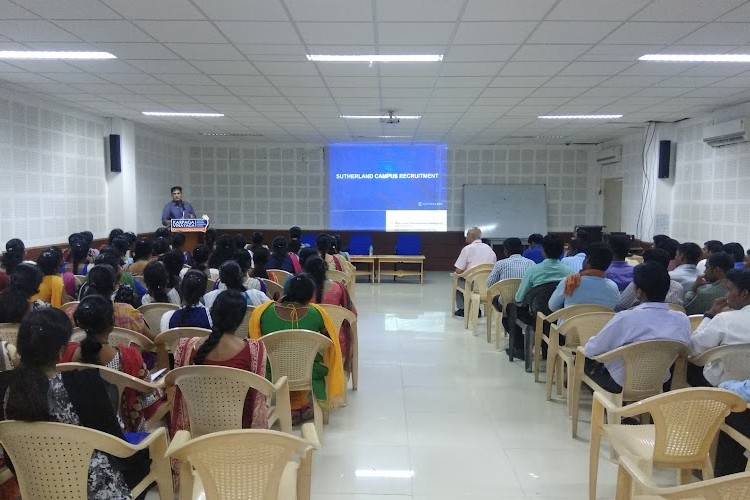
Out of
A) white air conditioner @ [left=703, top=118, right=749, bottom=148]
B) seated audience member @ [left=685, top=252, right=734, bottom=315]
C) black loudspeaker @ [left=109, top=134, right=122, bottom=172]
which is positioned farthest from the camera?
black loudspeaker @ [left=109, top=134, right=122, bottom=172]

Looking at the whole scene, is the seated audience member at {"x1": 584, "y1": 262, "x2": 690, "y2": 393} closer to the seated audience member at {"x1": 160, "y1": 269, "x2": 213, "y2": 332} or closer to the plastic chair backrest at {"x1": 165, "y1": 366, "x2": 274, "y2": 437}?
the plastic chair backrest at {"x1": 165, "y1": 366, "x2": 274, "y2": 437}

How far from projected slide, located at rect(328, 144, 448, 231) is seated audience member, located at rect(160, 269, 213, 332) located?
9069mm

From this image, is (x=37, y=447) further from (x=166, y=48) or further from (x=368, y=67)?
(x=368, y=67)

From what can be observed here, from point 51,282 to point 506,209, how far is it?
9.68 m

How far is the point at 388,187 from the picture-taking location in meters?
12.3

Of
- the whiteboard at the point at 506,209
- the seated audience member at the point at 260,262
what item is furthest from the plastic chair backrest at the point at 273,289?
the whiteboard at the point at 506,209

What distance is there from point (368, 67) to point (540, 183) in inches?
317

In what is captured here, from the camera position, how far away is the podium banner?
8.74 metres

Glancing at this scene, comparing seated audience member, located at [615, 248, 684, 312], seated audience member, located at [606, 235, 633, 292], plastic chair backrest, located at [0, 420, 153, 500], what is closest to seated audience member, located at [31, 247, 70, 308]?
plastic chair backrest, located at [0, 420, 153, 500]

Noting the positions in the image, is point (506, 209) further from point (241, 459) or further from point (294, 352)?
point (241, 459)

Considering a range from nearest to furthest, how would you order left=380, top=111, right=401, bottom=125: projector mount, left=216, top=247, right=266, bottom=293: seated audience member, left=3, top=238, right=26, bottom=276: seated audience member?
left=216, top=247, right=266, bottom=293: seated audience member
left=3, top=238, right=26, bottom=276: seated audience member
left=380, top=111, right=401, bottom=125: projector mount

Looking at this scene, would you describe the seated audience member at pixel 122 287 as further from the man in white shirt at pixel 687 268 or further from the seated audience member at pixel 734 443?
the man in white shirt at pixel 687 268

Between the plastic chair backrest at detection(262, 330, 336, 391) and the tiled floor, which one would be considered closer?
the tiled floor

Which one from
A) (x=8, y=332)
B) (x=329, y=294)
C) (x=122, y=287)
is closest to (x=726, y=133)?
(x=329, y=294)
